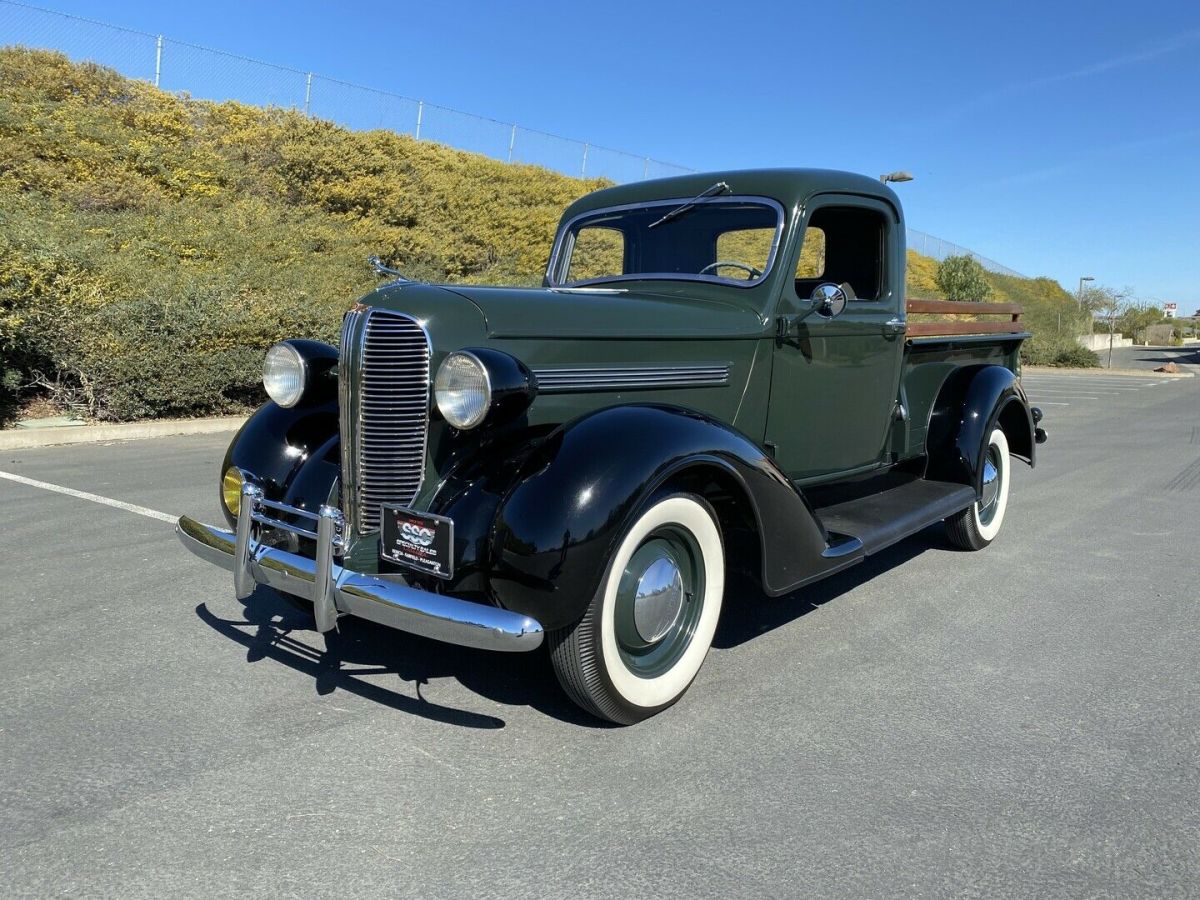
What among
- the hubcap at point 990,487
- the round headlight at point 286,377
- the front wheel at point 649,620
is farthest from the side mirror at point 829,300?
the round headlight at point 286,377

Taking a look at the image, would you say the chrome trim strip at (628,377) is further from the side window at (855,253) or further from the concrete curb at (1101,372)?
the concrete curb at (1101,372)

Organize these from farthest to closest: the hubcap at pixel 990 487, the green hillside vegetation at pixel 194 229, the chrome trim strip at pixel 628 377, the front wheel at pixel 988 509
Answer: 1. the green hillside vegetation at pixel 194 229
2. the hubcap at pixel 990 487
3. the front wheel at pixel 988 509
4. the chrome trim strip at pixel 628 377

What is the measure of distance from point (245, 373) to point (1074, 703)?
959cm

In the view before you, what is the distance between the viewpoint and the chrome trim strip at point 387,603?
93.8 inches

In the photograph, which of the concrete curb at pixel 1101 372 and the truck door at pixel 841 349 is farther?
the concrete curb at pixel 1101 372

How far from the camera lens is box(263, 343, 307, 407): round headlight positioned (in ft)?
11.6

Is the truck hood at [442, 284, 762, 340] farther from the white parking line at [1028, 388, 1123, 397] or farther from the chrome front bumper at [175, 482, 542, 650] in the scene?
the white parking line at [1028, 388, 1123, 397]

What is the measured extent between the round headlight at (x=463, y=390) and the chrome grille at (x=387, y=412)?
135mm

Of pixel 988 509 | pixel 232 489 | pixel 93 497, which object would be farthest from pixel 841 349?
pixel 93 497

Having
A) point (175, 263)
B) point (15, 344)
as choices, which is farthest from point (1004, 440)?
point (175, 263)

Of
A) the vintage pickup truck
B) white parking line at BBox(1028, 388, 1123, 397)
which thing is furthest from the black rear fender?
white parking line at BBox(1028, 388, 1123, 397)

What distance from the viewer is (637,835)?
2.21 m

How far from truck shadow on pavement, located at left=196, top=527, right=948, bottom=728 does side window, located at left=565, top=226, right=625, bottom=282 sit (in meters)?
1.71

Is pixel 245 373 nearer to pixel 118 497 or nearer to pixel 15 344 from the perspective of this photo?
pixel 15 344
